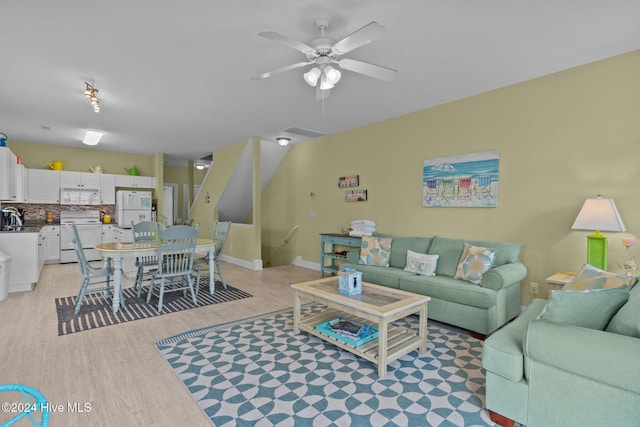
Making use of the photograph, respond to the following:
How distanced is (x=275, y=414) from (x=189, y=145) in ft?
20.6

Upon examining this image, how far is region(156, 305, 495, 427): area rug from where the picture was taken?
1891 millimetres

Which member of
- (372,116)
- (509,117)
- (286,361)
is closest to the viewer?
(286,361)

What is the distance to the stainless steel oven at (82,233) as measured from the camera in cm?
683

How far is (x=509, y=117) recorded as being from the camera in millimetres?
3672

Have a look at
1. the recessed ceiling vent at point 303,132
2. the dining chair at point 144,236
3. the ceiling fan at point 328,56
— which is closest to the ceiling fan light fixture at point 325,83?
the ceiling fan at point 328,56

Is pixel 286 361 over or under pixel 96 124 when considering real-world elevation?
under

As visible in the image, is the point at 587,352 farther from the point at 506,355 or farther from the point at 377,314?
the point at 377,314

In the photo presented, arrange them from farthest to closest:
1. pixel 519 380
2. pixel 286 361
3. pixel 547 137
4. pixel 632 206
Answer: pixel 547 137 < pixel 632 206 < pixel 286 361 < pixel 519 380

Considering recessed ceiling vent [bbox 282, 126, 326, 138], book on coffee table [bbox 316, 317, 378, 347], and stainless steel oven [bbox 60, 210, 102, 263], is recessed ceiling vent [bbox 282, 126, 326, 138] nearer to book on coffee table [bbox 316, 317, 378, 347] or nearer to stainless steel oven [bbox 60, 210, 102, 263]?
book on coffee table [bbox 316, 317, 378, 347]

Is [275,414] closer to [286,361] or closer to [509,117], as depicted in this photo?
[286,361]

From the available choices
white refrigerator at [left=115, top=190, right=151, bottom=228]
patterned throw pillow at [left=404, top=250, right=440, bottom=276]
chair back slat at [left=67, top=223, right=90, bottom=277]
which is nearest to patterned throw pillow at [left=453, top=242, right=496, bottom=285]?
patterned throw pillow at [left=404, top=250, right=440, bottom=276]

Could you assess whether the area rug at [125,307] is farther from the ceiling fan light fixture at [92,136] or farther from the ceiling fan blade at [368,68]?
the ceiling fan blade at [368,68]

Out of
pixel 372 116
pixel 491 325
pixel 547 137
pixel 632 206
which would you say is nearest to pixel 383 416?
pixel 491 325

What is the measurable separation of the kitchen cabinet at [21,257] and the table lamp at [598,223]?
22.2ft
